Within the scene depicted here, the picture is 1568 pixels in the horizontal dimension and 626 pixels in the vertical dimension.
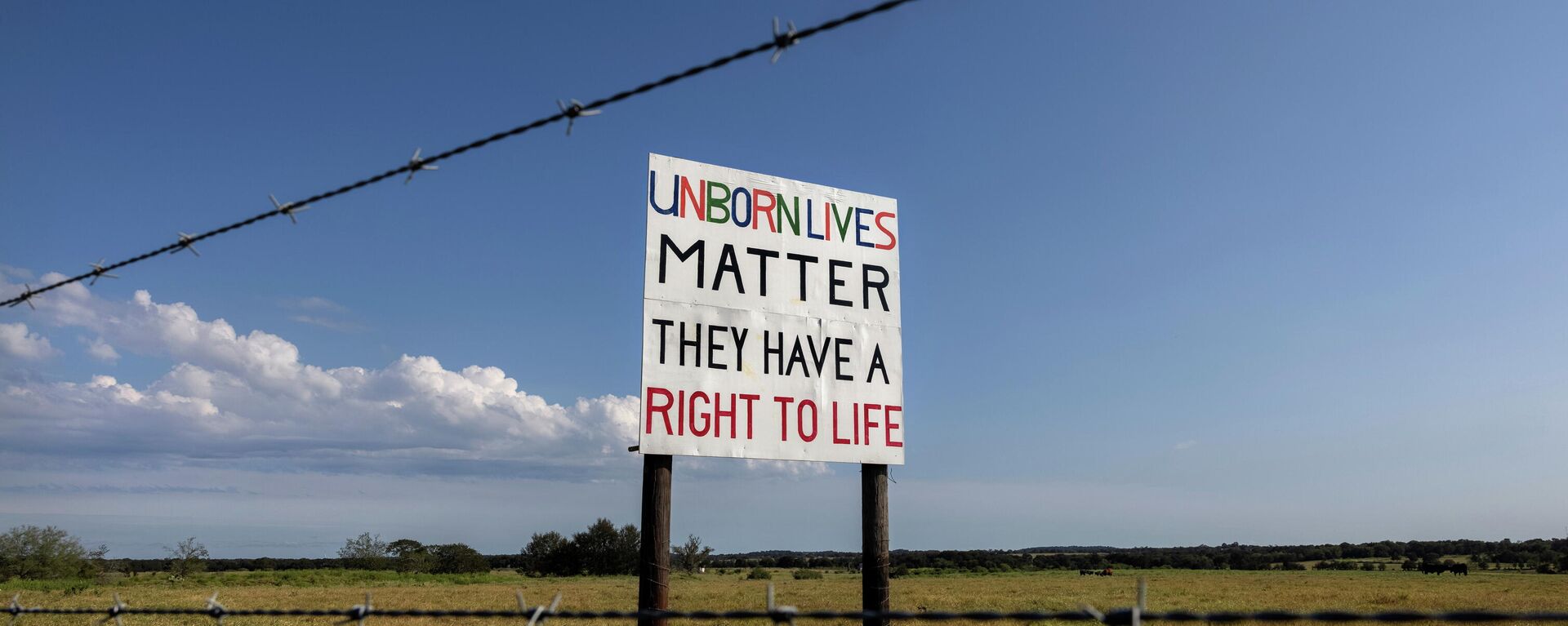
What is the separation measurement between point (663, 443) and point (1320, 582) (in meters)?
67.3

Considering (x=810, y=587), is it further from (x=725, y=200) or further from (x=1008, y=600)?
(x=725, y=200)

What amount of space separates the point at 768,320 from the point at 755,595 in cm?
4368

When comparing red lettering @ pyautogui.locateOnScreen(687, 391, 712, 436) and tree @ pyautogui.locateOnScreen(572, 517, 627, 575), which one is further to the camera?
tree @ pyautogui.locateOnScreen(572, 517, 627, 575)

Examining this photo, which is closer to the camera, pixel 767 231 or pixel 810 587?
pixel 767 231

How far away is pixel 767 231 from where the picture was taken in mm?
10711

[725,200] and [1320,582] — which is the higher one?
[725,200]

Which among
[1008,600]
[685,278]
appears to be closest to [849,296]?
[685,278]

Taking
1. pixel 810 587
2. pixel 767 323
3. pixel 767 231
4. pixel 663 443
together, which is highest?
pixel 767 231

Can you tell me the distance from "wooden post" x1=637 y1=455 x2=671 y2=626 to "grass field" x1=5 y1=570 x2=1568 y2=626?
19628 millimetres

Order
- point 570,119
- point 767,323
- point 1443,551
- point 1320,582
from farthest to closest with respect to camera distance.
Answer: point 1443,551, point 1320,582, point 767,323, point 570,119

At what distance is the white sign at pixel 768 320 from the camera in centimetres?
997

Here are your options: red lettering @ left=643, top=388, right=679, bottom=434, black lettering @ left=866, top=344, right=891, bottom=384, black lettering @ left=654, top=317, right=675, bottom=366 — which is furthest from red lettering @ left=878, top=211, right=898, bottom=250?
red lettering @ left=643, top=388, right=679, bottom=434

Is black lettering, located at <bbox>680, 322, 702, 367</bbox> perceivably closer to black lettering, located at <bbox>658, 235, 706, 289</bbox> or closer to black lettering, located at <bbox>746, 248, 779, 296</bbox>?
black lettering, located at <bbox>658, 235, 706, 289</bbox>

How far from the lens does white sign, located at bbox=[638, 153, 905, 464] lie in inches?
392
